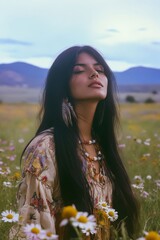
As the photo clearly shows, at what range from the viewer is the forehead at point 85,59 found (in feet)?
5.96

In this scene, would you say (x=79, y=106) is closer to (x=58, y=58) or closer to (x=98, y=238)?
(x=58, y=58)

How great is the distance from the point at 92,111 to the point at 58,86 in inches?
5.5

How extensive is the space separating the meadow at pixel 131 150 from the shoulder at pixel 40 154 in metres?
0.26

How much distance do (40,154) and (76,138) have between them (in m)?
0.18

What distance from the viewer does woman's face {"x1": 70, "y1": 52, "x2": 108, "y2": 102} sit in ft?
5.71

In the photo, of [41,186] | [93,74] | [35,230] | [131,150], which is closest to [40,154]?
[41,186]

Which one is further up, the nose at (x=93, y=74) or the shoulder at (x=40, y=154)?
the nose at (x=93, y=74)

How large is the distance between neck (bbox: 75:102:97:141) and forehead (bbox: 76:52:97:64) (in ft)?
0.47

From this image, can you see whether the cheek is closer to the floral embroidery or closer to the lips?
the lips

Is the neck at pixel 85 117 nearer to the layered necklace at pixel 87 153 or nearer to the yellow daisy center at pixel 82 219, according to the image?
the layered necklace at pixel 87 153

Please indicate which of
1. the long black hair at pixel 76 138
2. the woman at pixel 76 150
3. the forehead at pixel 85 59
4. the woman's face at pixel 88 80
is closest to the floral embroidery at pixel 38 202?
the woman at pixel 76 150

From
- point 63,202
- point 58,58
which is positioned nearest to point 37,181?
point 63,202

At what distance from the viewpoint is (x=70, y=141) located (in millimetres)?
1709

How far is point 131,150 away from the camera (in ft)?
12.4
